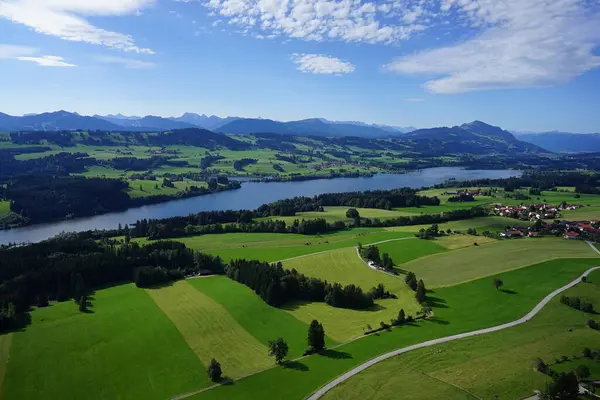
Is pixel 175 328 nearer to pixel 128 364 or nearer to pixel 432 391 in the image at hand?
pixel 128 364

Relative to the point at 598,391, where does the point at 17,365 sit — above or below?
below

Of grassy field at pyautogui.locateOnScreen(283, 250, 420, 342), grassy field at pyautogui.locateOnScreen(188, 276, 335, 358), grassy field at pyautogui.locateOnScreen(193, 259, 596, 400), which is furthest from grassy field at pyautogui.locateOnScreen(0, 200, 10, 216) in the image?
grassy field at pyautogui.locateOnScreen(193, 259, 596, 400)

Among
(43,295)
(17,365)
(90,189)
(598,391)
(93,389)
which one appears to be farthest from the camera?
(90,189)

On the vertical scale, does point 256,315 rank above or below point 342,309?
below

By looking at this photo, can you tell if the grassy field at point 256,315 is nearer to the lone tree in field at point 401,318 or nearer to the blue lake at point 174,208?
the lone tree in field at point 401,318

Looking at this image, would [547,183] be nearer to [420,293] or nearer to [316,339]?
[420,293]

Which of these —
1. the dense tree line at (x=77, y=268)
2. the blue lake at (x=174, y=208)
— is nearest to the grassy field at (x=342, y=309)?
the dense tree line at (x=77, y=268)

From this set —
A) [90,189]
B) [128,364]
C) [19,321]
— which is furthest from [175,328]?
[90,189]

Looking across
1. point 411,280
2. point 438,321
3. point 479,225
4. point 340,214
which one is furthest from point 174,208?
point 438,321
